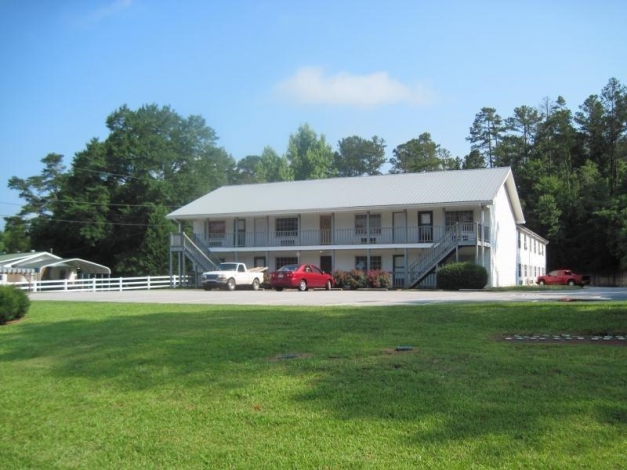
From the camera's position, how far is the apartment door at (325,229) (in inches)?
1634

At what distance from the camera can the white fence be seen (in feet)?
131

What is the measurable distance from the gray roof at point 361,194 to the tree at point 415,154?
→ 1442 inches

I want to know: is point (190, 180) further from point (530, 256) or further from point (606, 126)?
point (606, 126)

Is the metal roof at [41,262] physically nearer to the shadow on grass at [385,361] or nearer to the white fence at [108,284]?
the white fence at [108,284]

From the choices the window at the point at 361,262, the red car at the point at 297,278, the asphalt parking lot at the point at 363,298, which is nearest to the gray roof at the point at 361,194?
the window at the point at 361,262

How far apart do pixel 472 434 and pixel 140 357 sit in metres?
A: 5.50

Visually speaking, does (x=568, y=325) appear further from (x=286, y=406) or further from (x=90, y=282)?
(x=90, y=282)

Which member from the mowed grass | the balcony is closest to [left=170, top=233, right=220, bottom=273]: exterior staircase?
the balcony

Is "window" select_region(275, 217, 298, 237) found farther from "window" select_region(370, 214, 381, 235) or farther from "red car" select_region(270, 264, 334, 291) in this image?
"red car" select_region(270, 264, 334, 291)

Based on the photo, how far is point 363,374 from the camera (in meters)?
7.11

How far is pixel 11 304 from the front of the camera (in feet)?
49.5

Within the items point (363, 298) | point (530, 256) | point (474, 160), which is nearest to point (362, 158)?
point (474, 160)

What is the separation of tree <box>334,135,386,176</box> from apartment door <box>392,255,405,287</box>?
181ft

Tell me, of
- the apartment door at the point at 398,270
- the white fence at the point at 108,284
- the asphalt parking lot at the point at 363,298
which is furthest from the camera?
the white fence at the point at 108,284
